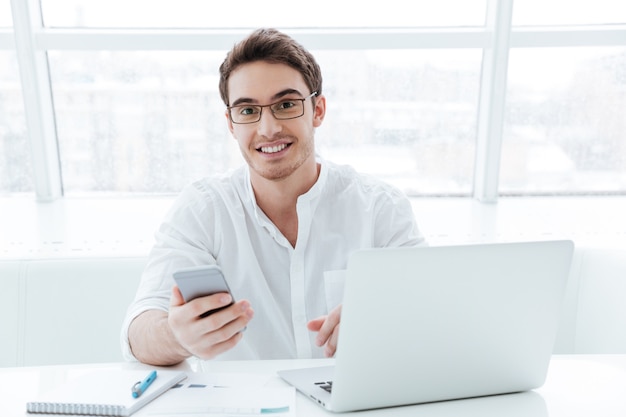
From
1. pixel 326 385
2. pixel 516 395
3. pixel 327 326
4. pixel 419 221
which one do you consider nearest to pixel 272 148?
pixel 327 326

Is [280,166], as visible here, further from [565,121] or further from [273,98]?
[565,121]

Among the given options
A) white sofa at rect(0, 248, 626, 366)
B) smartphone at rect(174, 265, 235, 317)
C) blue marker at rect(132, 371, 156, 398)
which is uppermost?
smartphone at rect(174, 265, 235, 317)

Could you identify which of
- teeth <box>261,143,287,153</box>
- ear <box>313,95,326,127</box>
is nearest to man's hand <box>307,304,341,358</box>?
teeth <box>261,143,287,153</box>

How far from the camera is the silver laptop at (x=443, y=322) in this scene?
103 centimetres

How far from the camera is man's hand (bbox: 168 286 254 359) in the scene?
116cm

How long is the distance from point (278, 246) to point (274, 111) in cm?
35

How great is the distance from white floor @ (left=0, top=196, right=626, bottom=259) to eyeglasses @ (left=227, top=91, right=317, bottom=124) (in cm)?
61

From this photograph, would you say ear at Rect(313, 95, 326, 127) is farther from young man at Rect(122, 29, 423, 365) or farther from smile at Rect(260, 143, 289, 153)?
smile at Rect(260, 143, 289, 153)

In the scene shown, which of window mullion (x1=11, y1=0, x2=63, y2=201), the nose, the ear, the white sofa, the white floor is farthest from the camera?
window mullion (x1=11, y1=0, x2=63, y2=201)

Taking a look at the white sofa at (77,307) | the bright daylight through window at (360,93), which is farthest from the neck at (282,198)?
the bright daylight through window at (360,93)

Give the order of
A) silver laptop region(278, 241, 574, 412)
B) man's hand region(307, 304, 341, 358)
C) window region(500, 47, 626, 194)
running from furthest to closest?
window region(500, 47, 626, 194)
man's hand region(307, 304, 341, 358)
silver laptop region(278, 241, 574, 412)

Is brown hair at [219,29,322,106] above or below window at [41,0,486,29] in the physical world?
below

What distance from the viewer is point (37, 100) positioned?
2.95 metres

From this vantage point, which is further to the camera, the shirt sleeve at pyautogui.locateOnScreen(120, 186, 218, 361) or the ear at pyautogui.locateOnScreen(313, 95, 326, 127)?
the ear at pyautogui.locateOnScreen(313, 95, 326, 127)
